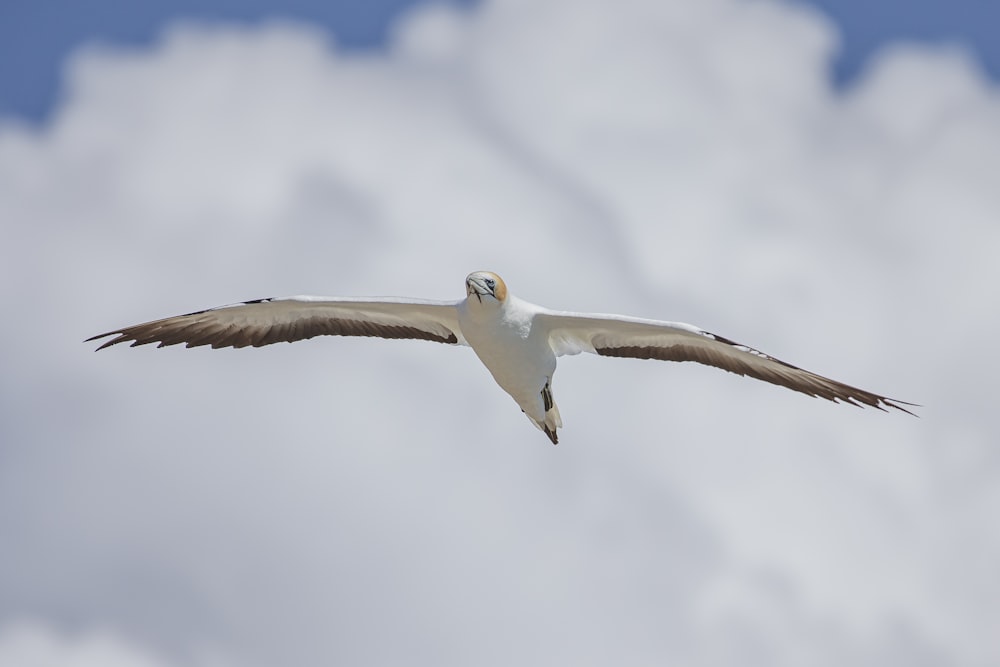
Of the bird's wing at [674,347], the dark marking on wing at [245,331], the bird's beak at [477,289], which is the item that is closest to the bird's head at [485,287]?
the bird's beak at [477,289]

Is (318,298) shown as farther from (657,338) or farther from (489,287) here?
(657,338)

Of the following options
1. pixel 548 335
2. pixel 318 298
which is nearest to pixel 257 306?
pixel 318 298

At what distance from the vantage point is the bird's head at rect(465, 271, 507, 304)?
56.8 ft

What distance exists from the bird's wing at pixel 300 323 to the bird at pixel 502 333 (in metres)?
0.01

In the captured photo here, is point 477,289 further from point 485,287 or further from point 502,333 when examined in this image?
point 502,333

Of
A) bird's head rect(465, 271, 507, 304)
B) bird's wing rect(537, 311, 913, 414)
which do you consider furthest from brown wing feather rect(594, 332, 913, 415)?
bird's head rect(465, 271, 507, 304)

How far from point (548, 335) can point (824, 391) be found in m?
3.57

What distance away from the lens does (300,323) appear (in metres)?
19.7

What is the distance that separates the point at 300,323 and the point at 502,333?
3.20 meters

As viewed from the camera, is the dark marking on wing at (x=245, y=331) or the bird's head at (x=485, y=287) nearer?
the bird's head at (x=485, y=287)

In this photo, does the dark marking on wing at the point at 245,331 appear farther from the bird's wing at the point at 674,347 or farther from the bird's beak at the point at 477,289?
the bird's beak at the point at 477,289

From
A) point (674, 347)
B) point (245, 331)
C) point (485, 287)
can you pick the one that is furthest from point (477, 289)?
point (245, 331)

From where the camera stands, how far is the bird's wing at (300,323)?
1873cm

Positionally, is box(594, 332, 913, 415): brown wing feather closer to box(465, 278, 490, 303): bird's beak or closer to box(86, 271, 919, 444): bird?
box(86, 271, 919, 444): bird
